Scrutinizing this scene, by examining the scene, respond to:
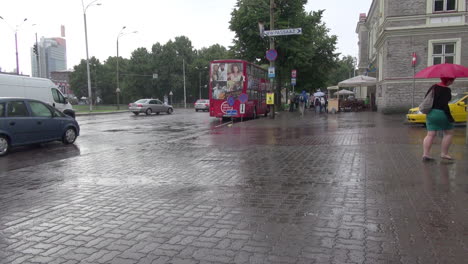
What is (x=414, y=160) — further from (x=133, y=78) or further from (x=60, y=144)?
(x=133, y=78)

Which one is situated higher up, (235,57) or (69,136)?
(235,57)

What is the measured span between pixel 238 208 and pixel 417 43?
2327 centimetres

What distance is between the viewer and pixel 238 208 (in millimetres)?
5137

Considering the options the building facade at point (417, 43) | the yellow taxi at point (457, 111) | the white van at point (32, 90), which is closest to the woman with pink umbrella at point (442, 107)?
the yellow taxi at point (457, 111)

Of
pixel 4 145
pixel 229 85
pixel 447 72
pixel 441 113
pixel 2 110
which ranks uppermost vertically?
pixel 229 85

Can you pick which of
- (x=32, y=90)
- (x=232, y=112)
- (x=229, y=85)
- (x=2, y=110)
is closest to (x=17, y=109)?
(x=2, y=110)

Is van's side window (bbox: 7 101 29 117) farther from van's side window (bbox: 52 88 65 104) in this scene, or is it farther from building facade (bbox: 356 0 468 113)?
building facade (bbox: 356 0 468 113)

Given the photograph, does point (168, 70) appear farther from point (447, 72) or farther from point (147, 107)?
point (447, 72)

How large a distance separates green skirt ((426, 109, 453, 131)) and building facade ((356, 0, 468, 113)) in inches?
640

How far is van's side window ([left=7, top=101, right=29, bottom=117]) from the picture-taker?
1070 cm

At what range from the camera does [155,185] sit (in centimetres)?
657

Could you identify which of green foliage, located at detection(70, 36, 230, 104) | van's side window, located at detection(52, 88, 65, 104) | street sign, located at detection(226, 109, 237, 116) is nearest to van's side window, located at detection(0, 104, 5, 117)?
van's side window, located at detection(52, 88, 65, 104)

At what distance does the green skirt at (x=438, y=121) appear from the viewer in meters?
7.88

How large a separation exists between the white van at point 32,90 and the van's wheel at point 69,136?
21.9ft
